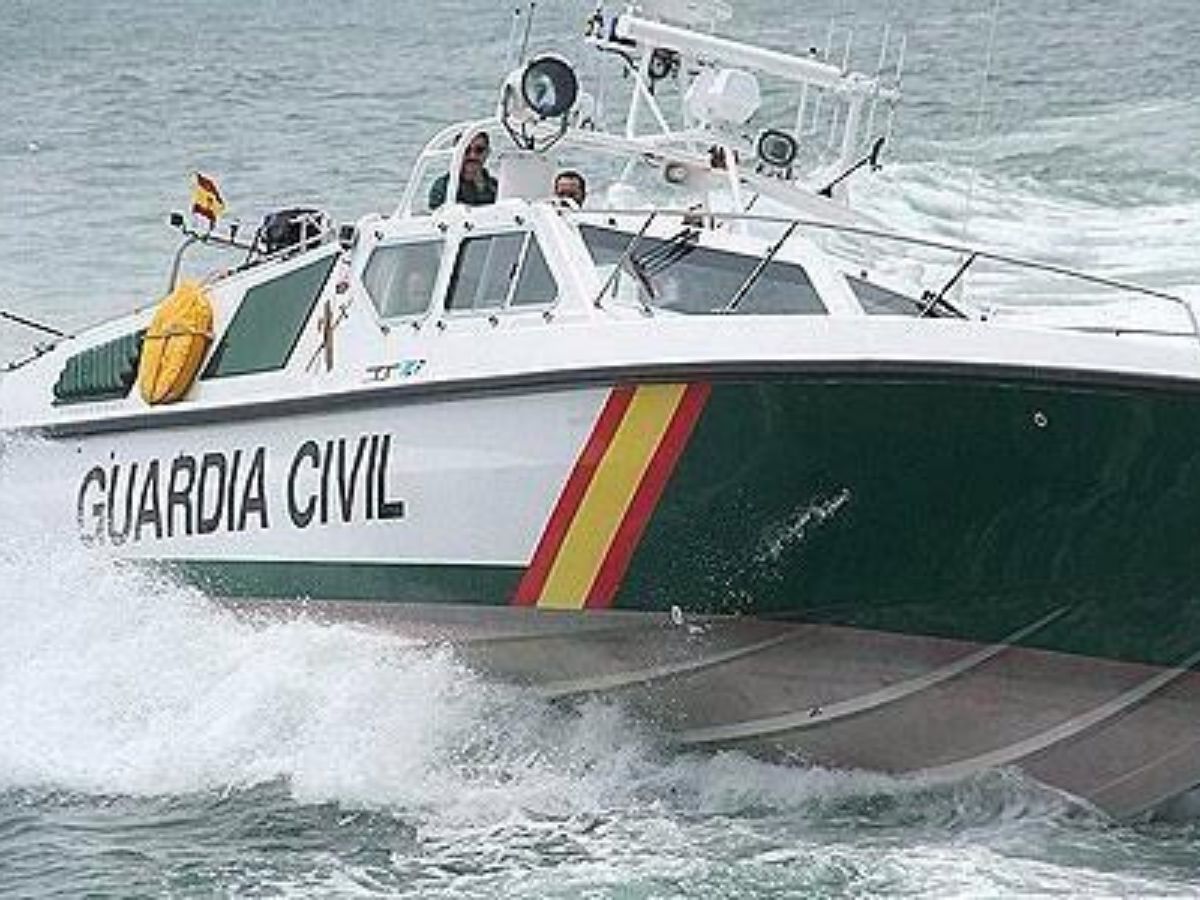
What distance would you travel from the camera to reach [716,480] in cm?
898

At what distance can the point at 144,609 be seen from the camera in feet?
35.7

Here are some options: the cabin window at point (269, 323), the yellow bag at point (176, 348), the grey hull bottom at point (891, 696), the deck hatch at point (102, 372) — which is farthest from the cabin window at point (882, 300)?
the deck hatch at point (102, 372)

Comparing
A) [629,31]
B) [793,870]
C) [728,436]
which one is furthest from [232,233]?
[793,870]

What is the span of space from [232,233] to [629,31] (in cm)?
230

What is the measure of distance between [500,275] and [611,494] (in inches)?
48.9

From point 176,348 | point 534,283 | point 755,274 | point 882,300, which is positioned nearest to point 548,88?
point 534,283

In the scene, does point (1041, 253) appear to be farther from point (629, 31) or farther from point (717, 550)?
point (717, 550)

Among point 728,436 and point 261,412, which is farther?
point 261,412

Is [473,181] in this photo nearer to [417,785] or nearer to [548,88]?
[548,88]

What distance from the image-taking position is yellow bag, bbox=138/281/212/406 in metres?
10.9

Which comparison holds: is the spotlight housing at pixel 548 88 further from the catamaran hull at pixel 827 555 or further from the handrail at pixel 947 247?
the catamaran hull at pixel 827 555

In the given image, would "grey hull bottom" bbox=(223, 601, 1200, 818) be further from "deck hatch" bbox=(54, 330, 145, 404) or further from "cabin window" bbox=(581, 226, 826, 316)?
"deck hatch" bbox=(54, 330, 145, 404)

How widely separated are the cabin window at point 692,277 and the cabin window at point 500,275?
219 millimetres

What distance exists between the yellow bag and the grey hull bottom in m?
2.06
